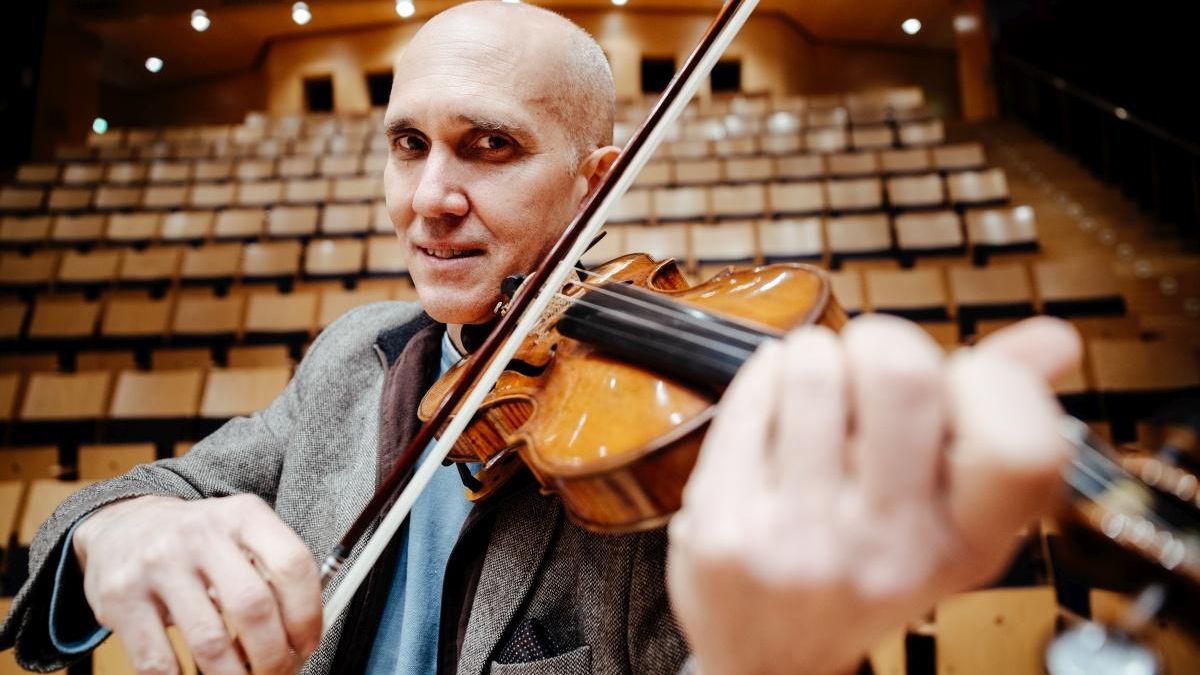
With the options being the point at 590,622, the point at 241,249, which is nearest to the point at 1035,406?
the point at 590,622

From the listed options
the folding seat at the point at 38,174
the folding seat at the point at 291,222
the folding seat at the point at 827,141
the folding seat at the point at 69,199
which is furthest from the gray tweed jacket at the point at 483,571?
the folding seat at the point at 38,174

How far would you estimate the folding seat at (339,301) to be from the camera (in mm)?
2844

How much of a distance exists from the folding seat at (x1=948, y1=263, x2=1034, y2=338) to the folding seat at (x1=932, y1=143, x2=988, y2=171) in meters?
1.63

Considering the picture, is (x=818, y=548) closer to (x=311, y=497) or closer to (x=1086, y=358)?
(x=311, y=497)

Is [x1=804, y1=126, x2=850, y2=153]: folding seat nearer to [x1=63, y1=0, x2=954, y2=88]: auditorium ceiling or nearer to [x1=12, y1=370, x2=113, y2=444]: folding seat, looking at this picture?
[x1=63, y1=0, x2=954, y2=88]: auditorium ceiling

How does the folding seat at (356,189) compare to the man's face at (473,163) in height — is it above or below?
above

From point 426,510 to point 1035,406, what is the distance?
57cm

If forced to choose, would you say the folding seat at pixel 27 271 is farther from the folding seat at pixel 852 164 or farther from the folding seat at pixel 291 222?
the folding seat at pixel 852 164

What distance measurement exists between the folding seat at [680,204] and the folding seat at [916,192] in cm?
108

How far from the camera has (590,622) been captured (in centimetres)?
53

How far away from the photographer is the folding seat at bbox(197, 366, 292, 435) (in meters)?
2.22

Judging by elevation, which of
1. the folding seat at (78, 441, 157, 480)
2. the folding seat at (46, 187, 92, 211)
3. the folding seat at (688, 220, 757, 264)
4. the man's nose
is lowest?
the folding seat at (78, 441, 157, 480)

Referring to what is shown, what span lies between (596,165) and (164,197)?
492 cm

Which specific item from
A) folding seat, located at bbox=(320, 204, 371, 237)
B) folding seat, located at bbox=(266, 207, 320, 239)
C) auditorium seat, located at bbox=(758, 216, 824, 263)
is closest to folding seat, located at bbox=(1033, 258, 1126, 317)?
auditorium seat, located at bbox=(758, 216, 824, 263)
